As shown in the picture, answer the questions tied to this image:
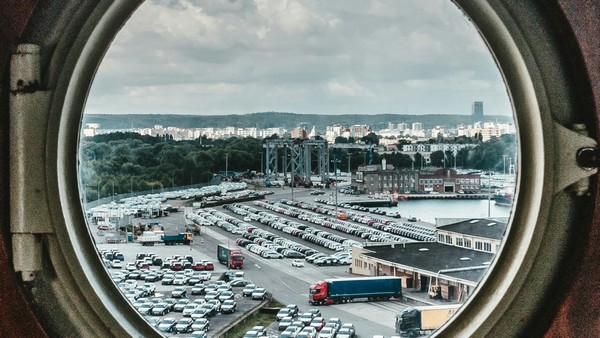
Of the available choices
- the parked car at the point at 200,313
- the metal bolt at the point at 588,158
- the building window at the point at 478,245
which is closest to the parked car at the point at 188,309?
the parked car at the point at 200,313

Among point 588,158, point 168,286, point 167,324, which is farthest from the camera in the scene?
point 168,286

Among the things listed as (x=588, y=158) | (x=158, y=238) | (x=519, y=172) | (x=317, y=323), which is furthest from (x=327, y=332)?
(x=588, y=158)

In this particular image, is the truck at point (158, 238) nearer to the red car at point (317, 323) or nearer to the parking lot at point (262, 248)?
the parking lot at point (262, 248)

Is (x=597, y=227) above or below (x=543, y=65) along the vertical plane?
below

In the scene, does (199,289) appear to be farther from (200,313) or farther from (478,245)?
(478,245)

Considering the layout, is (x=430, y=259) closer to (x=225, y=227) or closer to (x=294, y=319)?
(x=294, y=319)

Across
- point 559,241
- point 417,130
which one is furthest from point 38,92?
point 559,241
